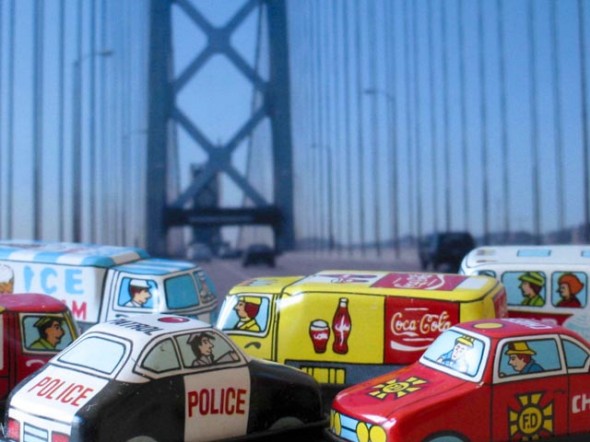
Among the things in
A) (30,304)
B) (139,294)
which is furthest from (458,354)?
(139,294)

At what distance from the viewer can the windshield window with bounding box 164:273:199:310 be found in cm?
976

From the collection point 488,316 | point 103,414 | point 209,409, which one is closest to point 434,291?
point 488,316

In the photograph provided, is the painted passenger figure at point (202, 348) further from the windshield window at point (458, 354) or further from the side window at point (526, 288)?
the side window at point (526, 288)

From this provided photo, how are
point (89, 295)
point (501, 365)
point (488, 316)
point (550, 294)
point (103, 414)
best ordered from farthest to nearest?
point (89, 295) → point (550, 294) → point (488, 316) → point (501, 365) → point (103, 414)

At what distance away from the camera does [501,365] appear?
532 centimetres

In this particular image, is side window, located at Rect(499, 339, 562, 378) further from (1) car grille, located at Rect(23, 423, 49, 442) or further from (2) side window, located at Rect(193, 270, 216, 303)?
(2) side window, located at Rect(193, 270, 216, 303)

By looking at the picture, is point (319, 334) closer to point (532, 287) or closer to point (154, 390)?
point (154, 390)

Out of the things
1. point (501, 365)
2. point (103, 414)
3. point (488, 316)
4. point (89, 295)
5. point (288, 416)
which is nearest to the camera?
point (103, 414)

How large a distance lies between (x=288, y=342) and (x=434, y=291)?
4.46 feet

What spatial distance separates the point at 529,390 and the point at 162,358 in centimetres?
236

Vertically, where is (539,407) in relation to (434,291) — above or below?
below

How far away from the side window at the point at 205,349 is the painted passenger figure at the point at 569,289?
4.71 m

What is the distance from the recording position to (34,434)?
519 centimetres

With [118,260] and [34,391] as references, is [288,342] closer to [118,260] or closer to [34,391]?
[34,391]
